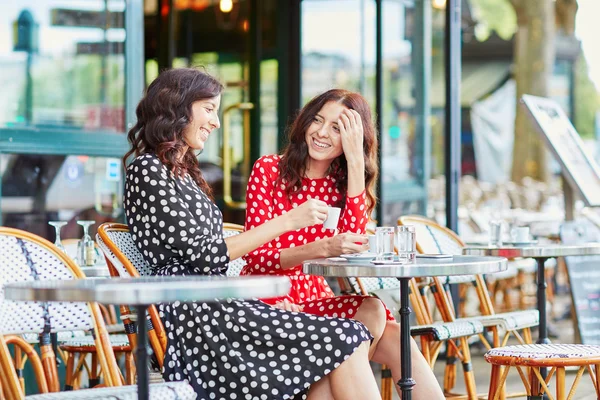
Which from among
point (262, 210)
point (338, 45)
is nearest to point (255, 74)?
point (338, 45)

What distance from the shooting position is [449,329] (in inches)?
155

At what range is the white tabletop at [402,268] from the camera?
8.98 feet

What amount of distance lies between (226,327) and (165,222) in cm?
35

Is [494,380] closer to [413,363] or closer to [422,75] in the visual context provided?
[413,363]

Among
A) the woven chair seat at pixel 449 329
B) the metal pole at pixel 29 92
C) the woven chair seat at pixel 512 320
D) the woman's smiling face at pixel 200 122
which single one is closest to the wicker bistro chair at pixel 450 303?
the woven chair seat at pixel 512 320

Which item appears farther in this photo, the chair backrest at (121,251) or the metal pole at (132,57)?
the metal pole at (132,57)

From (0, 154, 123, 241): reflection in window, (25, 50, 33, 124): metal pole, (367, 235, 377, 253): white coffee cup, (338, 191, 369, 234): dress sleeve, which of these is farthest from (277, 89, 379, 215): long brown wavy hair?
(25, 50, 33, 124): metal pole

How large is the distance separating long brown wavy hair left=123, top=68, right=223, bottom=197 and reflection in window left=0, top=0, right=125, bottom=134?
2.06 meters

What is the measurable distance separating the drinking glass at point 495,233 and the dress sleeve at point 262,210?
1288 millimetres

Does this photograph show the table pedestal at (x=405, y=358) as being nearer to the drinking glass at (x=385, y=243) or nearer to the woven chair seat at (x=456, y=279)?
the drinking glass at (x=385, y=243)

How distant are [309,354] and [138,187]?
27.3 inches

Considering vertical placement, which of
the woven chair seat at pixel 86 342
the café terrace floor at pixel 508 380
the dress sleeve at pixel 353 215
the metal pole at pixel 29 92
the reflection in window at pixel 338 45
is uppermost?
the reflection in window at pixel 338 45

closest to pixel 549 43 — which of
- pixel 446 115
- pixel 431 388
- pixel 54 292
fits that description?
pixel 446 115

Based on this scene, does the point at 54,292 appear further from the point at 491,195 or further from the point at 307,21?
the point at 491,195
